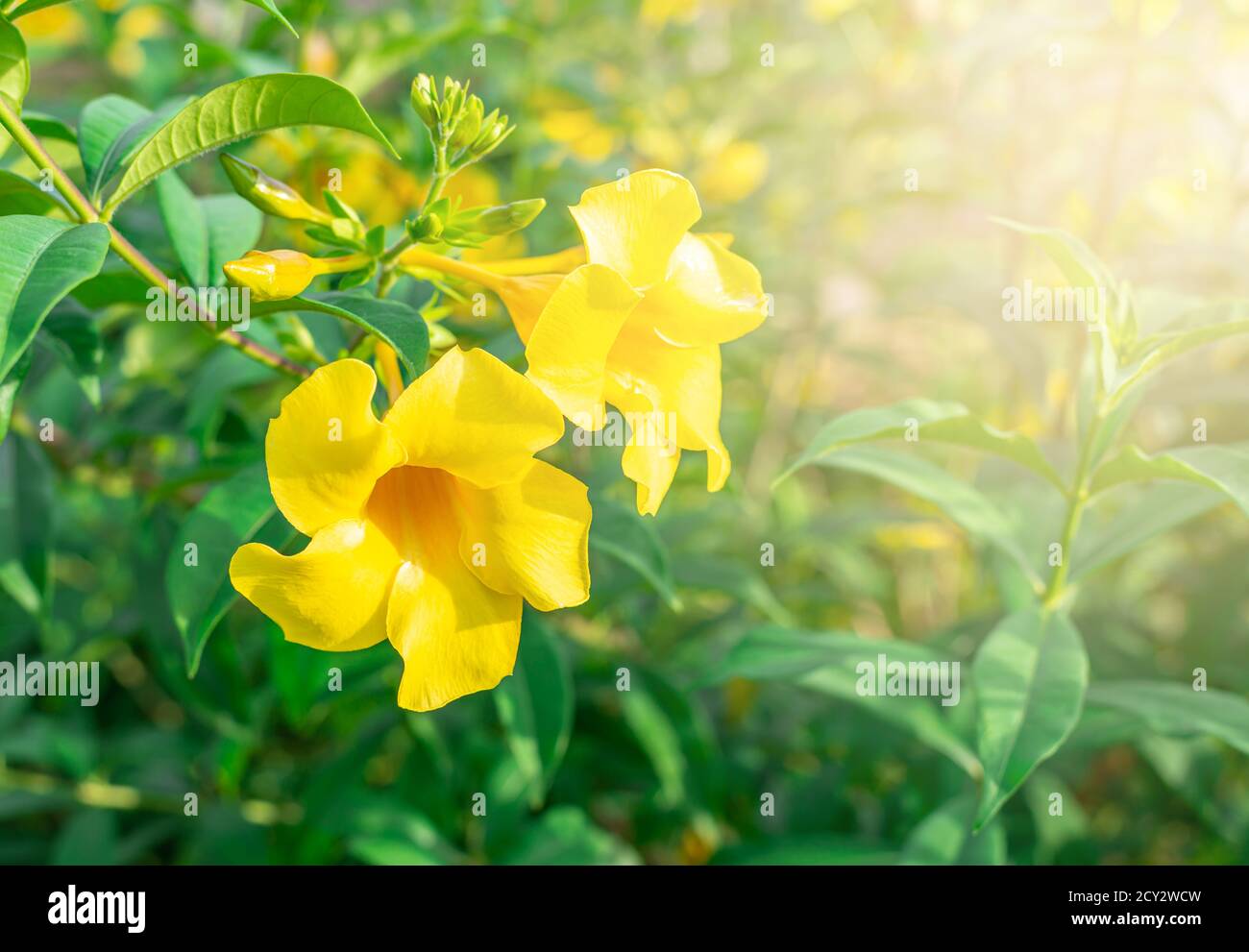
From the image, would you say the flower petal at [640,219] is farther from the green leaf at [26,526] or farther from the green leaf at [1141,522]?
the green leaf at [26,526]

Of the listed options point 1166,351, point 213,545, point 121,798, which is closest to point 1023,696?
point 1166,351

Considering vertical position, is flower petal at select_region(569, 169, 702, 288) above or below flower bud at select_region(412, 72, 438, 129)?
below

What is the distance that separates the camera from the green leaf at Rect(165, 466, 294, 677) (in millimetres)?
879

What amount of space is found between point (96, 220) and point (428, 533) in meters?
0.37

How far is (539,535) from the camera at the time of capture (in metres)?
0.75

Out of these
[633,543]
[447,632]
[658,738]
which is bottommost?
[658,738]

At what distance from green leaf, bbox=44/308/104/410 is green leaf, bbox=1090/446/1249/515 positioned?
99 cm

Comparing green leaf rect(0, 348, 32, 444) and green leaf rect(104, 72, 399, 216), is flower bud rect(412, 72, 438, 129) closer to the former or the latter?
green leaf rect(104, 72, 399, 216)

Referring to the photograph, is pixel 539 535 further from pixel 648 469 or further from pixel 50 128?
pixel 50 128

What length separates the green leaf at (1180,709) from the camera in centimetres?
99

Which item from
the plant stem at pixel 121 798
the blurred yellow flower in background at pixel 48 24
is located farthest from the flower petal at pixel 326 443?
the blurred yellow flower in background at pixel 48 24

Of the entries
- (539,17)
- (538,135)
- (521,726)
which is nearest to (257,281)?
(521,726)

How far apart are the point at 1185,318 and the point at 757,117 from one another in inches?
59.0

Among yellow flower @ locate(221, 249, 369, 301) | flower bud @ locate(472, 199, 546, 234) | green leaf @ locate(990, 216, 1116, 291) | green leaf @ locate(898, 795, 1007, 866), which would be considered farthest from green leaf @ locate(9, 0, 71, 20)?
green leaf @ locate(898, 795, 1007, 866)
